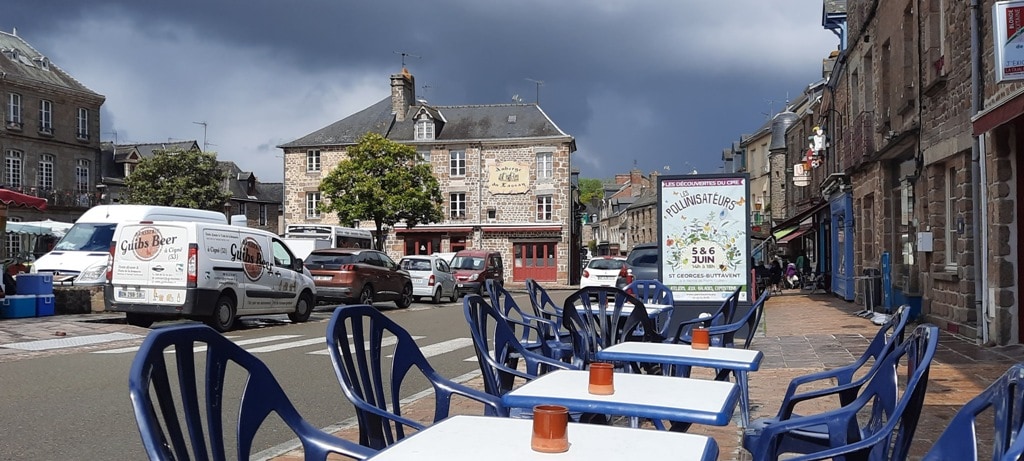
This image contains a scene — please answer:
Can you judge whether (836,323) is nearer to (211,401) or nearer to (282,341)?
(282,341)

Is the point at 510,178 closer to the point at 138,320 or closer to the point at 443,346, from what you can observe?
the point at 138,320

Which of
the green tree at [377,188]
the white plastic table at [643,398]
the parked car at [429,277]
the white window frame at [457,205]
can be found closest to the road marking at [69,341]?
the white plastic table at [643,398]

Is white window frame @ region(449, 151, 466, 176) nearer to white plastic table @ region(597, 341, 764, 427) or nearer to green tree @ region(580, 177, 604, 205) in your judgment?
white plastic table @ region(597, 341, 764, 427)

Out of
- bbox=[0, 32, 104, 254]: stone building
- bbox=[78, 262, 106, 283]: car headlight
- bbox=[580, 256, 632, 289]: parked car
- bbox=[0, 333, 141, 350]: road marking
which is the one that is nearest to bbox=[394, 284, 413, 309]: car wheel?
bbox=[580, 256, 632, 289]: parked car

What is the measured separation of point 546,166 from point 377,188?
12143 millimetres

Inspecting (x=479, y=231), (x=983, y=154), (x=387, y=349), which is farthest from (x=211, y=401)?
(x=479, y=231)

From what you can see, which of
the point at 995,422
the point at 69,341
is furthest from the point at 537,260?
the point at 995,422

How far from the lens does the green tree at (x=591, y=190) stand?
120 metres

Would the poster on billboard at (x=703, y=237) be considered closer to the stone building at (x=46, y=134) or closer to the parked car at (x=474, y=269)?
the parked car at (x=474, y=269)

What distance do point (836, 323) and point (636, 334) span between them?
337 inches

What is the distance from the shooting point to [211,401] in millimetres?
2434

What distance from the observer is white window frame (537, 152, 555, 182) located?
1820 inches

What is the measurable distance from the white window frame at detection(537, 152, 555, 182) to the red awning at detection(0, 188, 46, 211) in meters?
30.7

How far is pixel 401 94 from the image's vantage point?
A: 49.5m
